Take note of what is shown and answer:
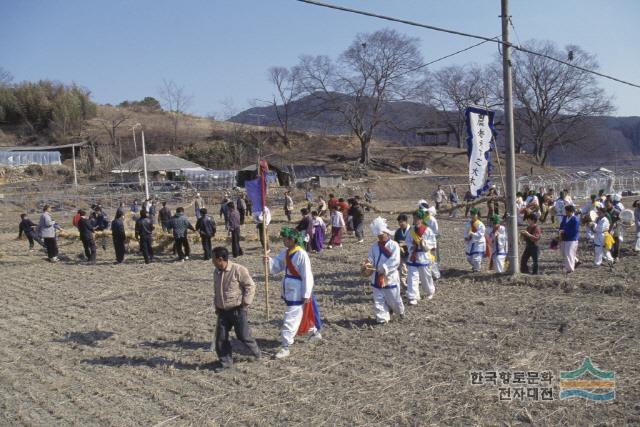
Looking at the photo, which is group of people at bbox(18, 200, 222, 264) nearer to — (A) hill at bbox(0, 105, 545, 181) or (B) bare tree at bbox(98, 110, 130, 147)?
(A) hill at bbox(0, 105, 545, 181)

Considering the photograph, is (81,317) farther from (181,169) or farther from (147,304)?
(181,169)

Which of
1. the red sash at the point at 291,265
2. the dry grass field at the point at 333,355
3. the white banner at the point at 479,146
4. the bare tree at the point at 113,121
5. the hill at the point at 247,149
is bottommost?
the dry grass field at the point at 333,355

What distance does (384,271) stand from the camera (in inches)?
323

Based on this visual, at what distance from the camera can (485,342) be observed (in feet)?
24.2

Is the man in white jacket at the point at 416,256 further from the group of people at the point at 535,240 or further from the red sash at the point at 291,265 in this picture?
the red sash at the point at 291,265

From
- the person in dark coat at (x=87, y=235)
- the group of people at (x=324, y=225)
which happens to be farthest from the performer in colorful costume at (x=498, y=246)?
the person in dark coat at (x=87, y=235)

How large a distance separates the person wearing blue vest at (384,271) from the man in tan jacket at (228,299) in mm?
2187

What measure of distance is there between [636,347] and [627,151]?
78.0 metres

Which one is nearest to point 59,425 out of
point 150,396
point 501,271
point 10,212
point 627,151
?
point 150,396

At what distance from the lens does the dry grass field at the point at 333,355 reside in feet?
18.5

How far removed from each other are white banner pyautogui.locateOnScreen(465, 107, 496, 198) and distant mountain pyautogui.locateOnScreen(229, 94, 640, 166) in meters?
46.5

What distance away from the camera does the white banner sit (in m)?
11.3

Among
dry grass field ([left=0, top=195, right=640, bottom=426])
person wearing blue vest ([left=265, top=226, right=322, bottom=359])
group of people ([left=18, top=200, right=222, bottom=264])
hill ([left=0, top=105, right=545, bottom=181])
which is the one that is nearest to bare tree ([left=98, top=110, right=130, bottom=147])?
hill ([left=0, top=105, right=545, bottom=181])
